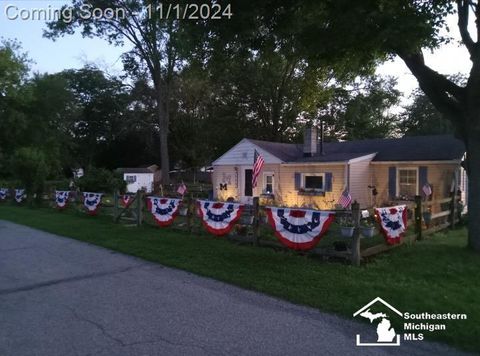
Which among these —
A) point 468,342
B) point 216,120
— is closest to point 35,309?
point 468,342

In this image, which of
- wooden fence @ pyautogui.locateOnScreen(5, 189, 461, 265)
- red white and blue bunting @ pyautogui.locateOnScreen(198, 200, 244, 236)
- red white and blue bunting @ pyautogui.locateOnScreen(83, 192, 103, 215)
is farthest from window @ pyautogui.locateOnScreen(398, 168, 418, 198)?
red white and blue bunting @ pyautogui.locateOnScreen(83, 192, 103, 215)

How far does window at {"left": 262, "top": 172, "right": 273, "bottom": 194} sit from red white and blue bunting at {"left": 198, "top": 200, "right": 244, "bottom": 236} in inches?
396

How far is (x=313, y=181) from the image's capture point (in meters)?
18.5

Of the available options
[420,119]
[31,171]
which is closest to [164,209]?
[31,171]

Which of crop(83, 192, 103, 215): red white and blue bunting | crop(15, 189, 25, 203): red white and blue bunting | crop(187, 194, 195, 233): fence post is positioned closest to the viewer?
crop(187, 194, 195, 233): fence post

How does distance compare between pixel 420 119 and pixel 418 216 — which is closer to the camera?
pixel 418 216

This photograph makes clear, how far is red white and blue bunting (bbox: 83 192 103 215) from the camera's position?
A: 619 inches

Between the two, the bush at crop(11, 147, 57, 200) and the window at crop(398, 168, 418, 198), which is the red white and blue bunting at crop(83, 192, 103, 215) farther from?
the window at crop(398, 168, 418, 198)

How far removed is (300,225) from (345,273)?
5.40ft

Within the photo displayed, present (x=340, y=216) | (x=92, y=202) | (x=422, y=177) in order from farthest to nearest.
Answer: (x=422, y=177)
(x=92, y=202)
(x=340, y=216)

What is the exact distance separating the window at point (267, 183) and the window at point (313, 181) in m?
2.21

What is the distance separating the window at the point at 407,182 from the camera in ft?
54.2

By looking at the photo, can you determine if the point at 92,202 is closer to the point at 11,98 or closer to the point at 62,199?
the point at 62,199

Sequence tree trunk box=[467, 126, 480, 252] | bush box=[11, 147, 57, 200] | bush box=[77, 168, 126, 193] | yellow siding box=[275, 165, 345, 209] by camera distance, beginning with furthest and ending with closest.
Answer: bush box=[77, 168, 126, 193], bush box=[11, 147, 57, 200], yellow siding box=[275, 165, 345, 209], tree trunk box=[467, 126, 480, 252]
